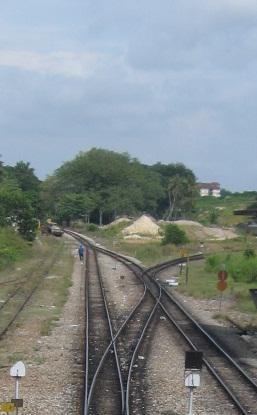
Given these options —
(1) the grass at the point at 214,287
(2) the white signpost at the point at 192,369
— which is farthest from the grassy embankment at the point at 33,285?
(2) the white signpost at the point at 192,369

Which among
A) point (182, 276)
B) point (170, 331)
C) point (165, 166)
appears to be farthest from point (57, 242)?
point (165, 166)

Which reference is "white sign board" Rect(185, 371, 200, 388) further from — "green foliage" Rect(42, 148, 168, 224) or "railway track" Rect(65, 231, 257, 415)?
"green foliage" Rect(42, 148, 168, 224)

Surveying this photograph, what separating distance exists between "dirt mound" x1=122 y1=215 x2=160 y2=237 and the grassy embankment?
2491 cm

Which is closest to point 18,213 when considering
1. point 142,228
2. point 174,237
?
point 174,237

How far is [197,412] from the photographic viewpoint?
13938 millimetres

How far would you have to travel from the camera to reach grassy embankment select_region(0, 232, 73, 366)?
67.3 feet

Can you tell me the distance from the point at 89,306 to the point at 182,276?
16.2 meters

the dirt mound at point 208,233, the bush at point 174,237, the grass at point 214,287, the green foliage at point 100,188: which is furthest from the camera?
the green foliage at point 100,188

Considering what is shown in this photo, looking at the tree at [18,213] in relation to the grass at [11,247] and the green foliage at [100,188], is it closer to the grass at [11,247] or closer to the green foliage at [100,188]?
the grass at [11,247]

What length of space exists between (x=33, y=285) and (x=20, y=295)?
4.19 metres

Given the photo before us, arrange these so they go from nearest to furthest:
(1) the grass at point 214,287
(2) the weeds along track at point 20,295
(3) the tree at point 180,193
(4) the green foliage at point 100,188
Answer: (2) the weeds along track at point 20,295
(1) the grass at point 214,287
(4) the green foliage at point 100,188
(3) the tree at point 180,193

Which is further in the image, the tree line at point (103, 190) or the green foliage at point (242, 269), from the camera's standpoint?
the tree line at point (103, 190)

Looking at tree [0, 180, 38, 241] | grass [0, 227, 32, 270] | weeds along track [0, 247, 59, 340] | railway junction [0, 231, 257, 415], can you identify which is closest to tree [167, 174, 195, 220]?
tree [0, 180, 38, 241]

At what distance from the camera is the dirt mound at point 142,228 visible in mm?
94250
